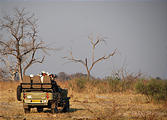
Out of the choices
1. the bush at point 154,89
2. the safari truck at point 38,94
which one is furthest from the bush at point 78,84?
the safari truck at point 38,94

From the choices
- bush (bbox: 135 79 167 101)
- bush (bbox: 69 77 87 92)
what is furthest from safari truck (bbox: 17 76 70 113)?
bush (bbox: 69 77 87 92)

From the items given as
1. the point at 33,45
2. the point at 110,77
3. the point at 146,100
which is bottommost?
the point at 146,100

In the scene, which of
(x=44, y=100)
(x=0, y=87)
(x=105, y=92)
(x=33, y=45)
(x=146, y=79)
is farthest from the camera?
(x=33, y=45)

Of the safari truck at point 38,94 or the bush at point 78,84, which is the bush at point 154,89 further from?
the safari truck at point 38,94

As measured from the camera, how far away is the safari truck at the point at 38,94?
1500 cm

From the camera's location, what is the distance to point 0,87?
119 feet

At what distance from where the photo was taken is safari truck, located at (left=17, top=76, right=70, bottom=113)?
15.0 m

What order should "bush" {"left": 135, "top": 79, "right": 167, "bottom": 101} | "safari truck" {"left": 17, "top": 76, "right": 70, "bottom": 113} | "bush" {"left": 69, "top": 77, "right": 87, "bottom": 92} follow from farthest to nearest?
"bush" {"left": 69, "top": 77, "right": 87, "bottom": 92} → "bush" {"left": 135, "top": 79, "right": 167, "bottom": 101} → "safari truck" {"left": 17, "top": 76, "right": 70, "bottom": 113}

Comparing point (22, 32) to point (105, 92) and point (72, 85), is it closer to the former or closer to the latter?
point (72, 85)

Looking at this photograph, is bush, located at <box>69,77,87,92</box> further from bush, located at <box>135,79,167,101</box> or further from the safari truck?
the safari truck

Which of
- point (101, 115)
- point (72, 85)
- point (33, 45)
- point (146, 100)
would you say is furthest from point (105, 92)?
point (101, 115)

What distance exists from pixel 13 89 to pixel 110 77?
32.8 feet

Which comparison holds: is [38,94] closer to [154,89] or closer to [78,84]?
[154,89]

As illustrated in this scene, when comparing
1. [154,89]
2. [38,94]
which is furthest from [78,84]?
[38,94]
